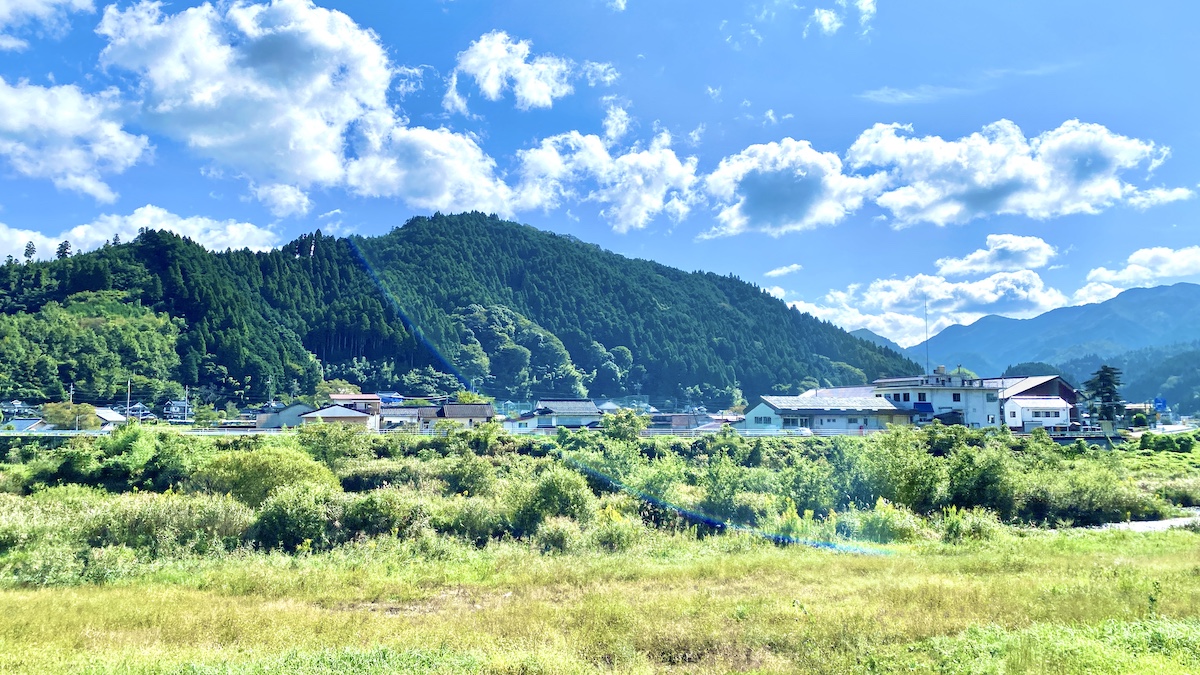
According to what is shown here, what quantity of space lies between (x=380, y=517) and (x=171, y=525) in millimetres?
5107

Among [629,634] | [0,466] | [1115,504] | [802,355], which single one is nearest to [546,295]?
[802,355]

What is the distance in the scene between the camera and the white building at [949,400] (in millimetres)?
61312

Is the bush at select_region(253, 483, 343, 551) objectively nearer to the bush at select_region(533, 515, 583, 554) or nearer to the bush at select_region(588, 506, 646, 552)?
the bush at select_region(533, 515, 583, 554)

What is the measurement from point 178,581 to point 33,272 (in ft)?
399

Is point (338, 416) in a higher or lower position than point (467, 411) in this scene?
higher

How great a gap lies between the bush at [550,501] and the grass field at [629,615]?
13.4 ft

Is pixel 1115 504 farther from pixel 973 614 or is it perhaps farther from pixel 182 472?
pixel 182 472

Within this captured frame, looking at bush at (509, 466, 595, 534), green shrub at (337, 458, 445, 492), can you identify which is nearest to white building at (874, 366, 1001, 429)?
green shrub at (337, 458, 445, 492)

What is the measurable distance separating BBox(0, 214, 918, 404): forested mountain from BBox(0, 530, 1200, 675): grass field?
80.1 m

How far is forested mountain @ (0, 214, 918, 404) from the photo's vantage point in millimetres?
90938

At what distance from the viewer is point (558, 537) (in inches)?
687

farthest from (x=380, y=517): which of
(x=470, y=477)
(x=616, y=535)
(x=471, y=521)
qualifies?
(x=470, y=477)

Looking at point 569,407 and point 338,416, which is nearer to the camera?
point 338,416

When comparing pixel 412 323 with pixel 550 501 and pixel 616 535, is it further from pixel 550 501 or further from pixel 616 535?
pixel 616 535
